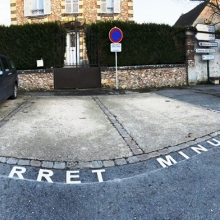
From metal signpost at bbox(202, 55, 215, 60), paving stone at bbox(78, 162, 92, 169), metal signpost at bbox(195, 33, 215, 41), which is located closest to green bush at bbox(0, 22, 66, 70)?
metal signpost at bbox(195, 33, 215, 41)

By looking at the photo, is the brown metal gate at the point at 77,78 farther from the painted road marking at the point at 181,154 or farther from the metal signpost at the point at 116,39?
the painted road marking at the point at 181,154

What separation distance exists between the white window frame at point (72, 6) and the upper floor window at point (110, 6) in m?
1.95

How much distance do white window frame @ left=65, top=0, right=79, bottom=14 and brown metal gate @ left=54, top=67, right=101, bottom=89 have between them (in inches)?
305

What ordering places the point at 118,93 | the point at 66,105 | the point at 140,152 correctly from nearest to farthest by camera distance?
the point at 140,152
the point at 66,105
the point at 118,93

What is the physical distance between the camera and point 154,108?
7824mm

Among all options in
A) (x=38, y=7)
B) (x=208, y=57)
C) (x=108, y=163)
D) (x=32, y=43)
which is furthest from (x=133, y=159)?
(x=38, y=7)

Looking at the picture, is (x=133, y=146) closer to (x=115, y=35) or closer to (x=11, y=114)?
(x=11, y=114)

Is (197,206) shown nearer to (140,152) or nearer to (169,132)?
(140,152)

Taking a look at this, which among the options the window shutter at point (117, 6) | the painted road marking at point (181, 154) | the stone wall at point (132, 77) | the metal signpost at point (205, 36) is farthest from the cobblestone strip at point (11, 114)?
the window shutter at point (117, 6)

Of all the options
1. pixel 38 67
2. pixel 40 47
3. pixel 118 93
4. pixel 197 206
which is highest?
pixel 40 47

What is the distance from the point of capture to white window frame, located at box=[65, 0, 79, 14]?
59.6 ft

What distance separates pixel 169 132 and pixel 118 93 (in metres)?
6.33

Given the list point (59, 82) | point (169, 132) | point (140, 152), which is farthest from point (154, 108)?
point (59, 82)

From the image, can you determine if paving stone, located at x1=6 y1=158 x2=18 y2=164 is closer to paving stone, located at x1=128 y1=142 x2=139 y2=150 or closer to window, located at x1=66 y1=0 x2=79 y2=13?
paving stone, located at x1=128 y1=142 x2=139 y2=150
